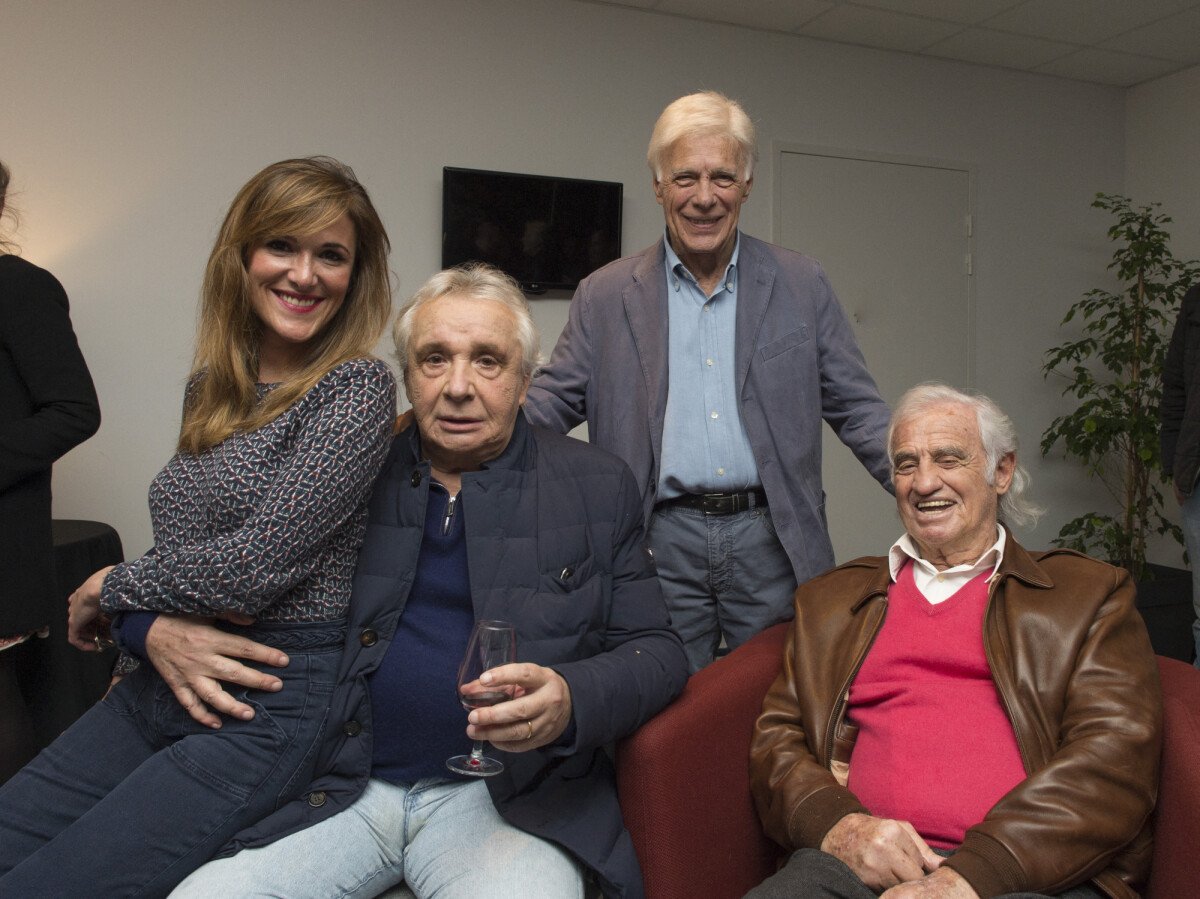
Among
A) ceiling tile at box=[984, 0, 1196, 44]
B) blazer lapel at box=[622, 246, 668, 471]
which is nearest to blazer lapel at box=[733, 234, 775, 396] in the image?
blazer lapel at box=[622, 246, 668, 471]

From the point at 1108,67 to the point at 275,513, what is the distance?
5.64 m

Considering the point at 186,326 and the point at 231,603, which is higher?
the point at 186,326

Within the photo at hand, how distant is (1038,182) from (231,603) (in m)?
5.49

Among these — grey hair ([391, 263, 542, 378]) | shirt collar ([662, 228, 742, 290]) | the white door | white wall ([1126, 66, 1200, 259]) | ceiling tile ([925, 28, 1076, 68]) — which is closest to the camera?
grey hair ([391, 263, 542, 378])

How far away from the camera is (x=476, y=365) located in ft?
5.32

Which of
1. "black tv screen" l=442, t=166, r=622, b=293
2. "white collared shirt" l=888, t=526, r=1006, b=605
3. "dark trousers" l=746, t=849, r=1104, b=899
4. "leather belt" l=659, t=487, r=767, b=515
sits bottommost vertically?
"dark trousers" l=746, t=849, r=1104, b=899

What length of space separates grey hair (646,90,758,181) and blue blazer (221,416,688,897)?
814 mm

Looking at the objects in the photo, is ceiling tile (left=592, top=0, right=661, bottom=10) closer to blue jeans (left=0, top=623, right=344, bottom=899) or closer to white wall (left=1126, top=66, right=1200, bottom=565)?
white wall (left=1126, top=66, right=1200, bottom=565)

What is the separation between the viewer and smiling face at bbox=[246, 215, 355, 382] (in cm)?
156

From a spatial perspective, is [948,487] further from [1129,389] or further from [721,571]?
[1129,389]

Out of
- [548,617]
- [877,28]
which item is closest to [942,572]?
[548,617]

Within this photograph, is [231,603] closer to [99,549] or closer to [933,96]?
[99,549]

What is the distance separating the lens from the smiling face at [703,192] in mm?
Result: 2111

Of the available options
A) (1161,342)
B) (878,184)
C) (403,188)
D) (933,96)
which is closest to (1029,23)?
(933,96)
